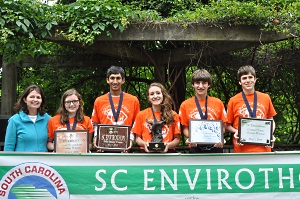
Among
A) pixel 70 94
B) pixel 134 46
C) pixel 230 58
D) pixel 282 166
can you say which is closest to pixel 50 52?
pixel 134 46

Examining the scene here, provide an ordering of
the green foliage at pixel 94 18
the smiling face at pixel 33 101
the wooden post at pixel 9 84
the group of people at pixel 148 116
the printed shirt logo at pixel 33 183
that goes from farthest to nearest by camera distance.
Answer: the wooden post at pixel 9 84
the green foliage at pixel 94 18
the smiling face at pixel 33 101
the group of people at pixel 148 116
the printed shirt logo at pixel 33 183

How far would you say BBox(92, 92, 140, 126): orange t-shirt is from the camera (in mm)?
5402

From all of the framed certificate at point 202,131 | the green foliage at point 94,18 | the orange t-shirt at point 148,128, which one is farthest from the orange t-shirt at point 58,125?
the green foliage at point 94,18

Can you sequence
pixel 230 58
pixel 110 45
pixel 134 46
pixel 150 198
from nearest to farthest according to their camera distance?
pixel 150 198 → pixel 110 45 → pixel 134 46 → pixel 230 58

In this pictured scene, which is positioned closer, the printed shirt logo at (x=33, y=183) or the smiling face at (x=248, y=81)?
the printed shirt logo at (x=33, y=183)

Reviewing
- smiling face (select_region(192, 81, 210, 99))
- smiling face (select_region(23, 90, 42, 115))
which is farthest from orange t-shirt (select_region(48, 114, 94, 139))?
smiling face (select_region(192, 81, 210, 99))

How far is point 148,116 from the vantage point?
520 cm

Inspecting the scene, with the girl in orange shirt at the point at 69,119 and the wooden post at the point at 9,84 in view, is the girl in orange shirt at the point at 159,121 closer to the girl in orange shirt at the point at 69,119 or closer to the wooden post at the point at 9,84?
the girl in orange shirt at the point at 69,119

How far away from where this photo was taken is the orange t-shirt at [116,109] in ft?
17.7

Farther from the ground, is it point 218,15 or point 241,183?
point 218,15

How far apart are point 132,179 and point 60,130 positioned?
895 millimetres

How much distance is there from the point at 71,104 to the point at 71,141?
476 millimetres

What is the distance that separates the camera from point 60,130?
4.89 m

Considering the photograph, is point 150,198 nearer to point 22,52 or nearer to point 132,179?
point 132,179
